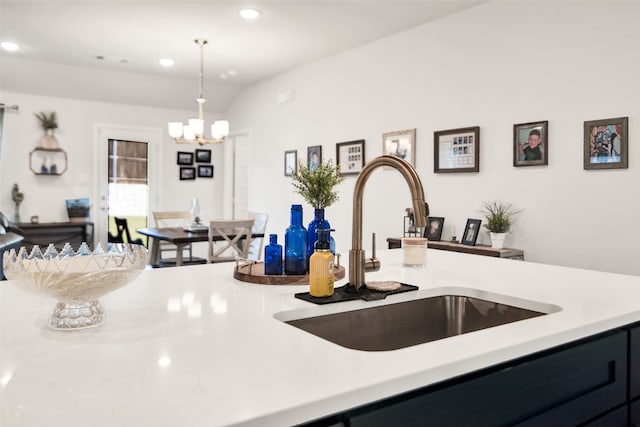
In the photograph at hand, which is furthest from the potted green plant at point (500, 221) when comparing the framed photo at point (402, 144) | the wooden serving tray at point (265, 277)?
the wooden serving tray at point (265, 277)

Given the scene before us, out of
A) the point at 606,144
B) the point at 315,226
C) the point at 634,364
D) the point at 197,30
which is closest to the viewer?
the point at 634,364

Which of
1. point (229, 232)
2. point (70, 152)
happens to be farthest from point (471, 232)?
point (70, 152)

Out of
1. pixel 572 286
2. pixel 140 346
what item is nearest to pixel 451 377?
pixel 140 346

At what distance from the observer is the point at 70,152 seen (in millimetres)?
6812

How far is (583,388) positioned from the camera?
1085mm

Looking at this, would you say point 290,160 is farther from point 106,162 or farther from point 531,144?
point 531,144

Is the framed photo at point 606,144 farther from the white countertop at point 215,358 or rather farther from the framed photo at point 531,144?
the white countertop at point 215,358

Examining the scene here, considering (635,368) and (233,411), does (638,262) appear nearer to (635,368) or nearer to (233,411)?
(635,368)

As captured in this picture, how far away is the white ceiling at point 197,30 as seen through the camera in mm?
4176

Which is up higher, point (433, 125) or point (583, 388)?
point (433, 125)

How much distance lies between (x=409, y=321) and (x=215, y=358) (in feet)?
2.53

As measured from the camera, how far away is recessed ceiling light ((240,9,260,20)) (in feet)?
13.9

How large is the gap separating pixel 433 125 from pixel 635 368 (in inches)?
137

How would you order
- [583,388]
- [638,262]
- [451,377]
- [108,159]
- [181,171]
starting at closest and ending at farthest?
1. [451,377]
2. [583,388]
3. [638,262]
4. [108,159]
5. [181,171]
